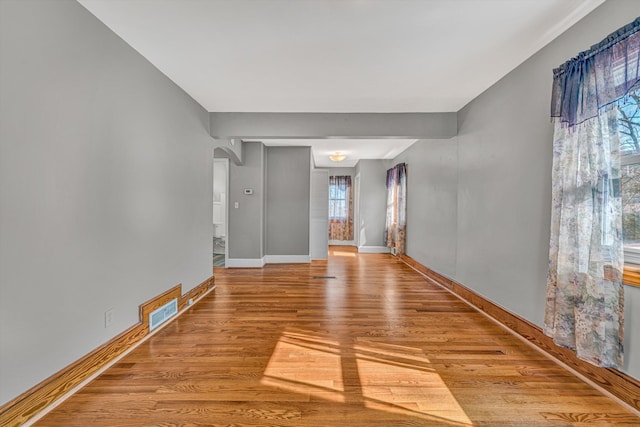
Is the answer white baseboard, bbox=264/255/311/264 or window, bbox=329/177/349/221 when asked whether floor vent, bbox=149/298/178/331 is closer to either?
white baseboard, bbox=264/255/311/264

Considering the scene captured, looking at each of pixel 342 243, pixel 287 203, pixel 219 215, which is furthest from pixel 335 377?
pixel 342 243

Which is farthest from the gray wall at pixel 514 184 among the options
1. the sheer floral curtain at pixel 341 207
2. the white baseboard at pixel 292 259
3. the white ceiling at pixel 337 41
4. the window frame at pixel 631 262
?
the sheer floral curtain at pixel 341 207

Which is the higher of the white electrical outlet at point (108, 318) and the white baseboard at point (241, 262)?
the white electrical outlet at point (108, 318)

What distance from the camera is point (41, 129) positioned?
5.39ft

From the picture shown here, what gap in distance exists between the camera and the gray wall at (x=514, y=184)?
2020 millimetres

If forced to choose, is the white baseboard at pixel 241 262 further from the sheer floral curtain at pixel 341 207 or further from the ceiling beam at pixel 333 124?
the sheer floral curtain at pixel 341 207

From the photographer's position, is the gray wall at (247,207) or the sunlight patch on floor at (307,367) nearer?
the sunlight patch on floor at (307,367)

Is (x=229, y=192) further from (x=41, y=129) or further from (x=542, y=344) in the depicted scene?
(x=542, y=344)

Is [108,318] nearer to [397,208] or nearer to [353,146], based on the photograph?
[353,146]

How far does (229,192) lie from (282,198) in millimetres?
1158

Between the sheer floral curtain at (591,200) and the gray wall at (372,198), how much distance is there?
591 cm

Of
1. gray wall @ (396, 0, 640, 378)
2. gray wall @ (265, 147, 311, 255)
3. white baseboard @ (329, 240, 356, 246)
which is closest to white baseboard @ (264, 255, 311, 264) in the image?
gray wall @ (265, 147, 311, 255)

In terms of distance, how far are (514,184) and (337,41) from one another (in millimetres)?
2133

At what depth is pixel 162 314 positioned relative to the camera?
9.37 feet
